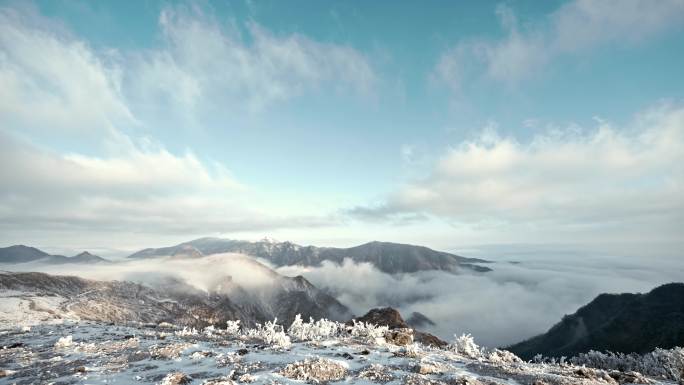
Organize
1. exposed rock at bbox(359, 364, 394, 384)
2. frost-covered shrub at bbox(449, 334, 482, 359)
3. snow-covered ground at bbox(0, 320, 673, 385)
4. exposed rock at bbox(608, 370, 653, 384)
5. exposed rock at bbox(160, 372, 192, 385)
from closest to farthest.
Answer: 1. exposed rock at bbox(160, 372, 192, 385)
2. exposed rock at bbox(359, 364, 394, 384)
3. snow-covered ground at bbox(0, 320, 673, 385)
4. exposed rock at bbox(608, 370, 653, 384)
5. frost-covered shrub at bbox(449, 334, 482, 359)

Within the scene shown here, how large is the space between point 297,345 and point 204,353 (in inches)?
339

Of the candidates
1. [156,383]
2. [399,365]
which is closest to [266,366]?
[156,383]

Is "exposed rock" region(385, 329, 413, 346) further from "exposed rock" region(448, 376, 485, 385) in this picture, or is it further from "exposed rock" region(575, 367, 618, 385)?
"exposed rock" region(448, 376, 485, 385)

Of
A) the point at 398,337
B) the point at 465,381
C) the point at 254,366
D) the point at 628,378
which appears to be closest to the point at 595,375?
the point at 628,378

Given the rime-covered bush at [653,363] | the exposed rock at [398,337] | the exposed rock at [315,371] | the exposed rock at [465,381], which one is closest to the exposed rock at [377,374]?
the exposed rock at [315,371]

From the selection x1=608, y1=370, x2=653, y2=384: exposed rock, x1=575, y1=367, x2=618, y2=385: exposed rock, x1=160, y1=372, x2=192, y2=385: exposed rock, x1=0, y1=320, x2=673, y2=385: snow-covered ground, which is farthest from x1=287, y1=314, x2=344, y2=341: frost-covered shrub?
x1=608, y1=370, x2=653, y2=384: exposed rock

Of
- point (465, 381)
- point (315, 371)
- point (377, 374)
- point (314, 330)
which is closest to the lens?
point (465, 381)

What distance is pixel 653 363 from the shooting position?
1950 inches

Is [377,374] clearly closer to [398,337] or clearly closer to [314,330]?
[398,337]

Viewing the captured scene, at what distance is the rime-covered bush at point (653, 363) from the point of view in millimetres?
36347

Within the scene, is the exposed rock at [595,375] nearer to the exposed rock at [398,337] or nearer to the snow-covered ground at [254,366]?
the snow-covered ground at [254,366]

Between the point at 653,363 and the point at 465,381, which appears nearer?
the point at 465,381

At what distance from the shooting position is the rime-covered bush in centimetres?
3635

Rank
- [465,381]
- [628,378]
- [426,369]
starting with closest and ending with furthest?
[465,381], [426,369], [628,378]
